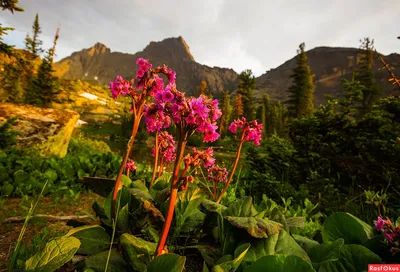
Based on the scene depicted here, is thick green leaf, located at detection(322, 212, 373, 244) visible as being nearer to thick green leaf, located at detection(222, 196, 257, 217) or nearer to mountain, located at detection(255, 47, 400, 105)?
thick green leaf, located at detection(222, 196, 257, 217)

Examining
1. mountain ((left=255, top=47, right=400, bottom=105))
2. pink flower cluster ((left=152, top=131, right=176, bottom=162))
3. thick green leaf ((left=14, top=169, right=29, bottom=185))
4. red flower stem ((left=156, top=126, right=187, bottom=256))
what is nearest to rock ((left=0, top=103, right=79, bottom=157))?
thick green leaf ((left=14, top=169, right=29, bottom=185))

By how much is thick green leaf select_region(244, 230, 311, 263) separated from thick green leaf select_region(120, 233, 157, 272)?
0.64 m

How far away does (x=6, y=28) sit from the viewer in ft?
26.3

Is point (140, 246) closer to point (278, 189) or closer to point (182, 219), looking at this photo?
point (182, 219)

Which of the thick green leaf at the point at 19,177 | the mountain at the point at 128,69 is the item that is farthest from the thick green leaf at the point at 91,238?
the mountain at the point at 128,69

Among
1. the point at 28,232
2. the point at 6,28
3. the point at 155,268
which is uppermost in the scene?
the point at 6,28

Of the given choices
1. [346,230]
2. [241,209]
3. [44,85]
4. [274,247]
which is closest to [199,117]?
[241,209]

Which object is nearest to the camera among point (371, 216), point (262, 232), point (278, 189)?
point (262, 232)

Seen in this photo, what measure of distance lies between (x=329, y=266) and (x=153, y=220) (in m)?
1.14

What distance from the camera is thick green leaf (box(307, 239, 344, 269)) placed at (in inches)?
47.7

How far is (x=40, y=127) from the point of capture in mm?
7176

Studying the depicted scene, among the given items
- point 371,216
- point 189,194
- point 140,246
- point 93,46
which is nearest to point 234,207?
point 189,194

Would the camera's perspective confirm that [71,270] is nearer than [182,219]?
Yes

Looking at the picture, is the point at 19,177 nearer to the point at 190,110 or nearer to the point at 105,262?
the point at 105,262
